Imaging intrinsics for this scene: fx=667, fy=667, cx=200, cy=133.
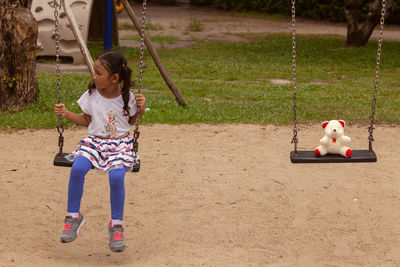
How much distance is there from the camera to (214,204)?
17.5 ft

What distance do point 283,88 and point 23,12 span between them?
442cm

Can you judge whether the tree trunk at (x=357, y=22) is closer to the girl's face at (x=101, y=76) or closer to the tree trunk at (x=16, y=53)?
the tree trunk at (x=16, y=53)

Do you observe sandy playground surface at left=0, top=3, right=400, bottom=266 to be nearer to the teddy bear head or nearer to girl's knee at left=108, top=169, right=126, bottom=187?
girl's knee at left=108, top=169, right=126, bottom=187

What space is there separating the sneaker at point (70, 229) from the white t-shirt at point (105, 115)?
1.82ft

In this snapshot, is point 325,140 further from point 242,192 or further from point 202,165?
point 202,165

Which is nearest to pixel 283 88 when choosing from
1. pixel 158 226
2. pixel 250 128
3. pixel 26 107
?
pixel 250 128

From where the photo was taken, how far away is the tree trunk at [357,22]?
1460cm

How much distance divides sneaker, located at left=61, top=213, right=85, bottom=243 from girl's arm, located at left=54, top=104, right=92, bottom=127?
611 mm

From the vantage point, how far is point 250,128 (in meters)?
7.73

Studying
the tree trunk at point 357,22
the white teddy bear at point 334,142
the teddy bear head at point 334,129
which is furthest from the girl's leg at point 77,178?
the tree trunk at point 357,22

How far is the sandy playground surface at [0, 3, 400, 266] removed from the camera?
437 centimetres

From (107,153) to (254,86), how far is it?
6764mm

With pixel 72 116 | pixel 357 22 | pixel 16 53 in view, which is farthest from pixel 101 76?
pixel 357 22

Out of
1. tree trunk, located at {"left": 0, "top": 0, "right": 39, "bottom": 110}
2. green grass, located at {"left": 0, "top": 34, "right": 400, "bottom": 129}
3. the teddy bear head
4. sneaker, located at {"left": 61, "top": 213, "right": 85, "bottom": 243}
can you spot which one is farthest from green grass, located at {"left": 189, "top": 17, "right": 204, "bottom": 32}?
sneaker, located at {"left": 61, "top": 213, "right": 85, "bottom": 243}
